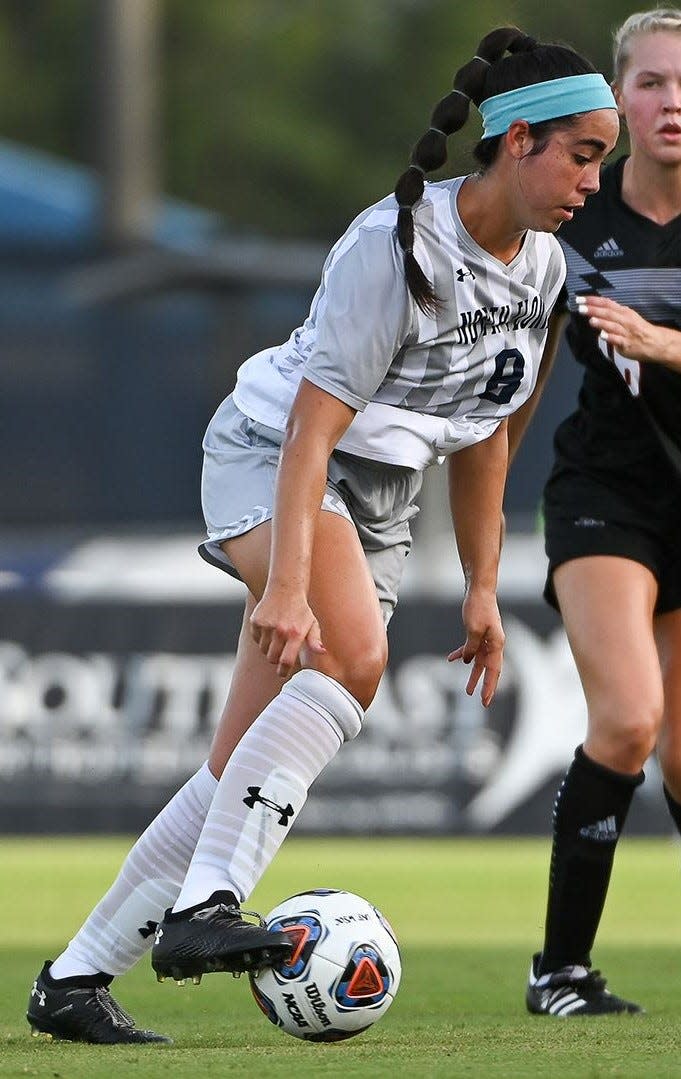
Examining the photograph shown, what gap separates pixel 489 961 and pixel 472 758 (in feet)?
13.8

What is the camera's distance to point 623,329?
4609 mm

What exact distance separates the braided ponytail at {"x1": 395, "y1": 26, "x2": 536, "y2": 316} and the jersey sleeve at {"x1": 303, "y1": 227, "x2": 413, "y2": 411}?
0.09 feet

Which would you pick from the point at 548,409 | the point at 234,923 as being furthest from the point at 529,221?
the point at 548,409

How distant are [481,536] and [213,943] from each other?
1174 mm

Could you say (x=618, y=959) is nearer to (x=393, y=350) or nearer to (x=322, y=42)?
(x=393, y=350)

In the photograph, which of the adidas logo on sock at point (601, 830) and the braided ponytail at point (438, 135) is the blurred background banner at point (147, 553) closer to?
the braided ponytail at point (438, 135)

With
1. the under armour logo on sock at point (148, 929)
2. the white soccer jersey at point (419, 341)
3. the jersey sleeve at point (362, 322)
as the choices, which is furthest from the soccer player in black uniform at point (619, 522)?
the under armour logo on sock at point (148, 929)

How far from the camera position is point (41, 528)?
13547 millimetres

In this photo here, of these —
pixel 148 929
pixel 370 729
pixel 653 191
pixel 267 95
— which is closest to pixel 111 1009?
pixel 148 929

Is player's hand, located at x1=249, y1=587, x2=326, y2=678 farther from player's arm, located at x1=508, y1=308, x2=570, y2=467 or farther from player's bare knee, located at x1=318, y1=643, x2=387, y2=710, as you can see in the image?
player's arm, located at x1=508, y1=308, x2=570, y2=467

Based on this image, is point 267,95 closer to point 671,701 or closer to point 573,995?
point 671,701

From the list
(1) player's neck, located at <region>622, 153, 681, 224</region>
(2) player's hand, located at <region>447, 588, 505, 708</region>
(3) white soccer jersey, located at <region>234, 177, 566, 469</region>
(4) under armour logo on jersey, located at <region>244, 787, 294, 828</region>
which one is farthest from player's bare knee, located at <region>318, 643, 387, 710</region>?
(1) player's neck, located at <region>622, 153, 681, 224</region>

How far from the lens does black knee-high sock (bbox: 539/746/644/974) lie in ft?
16.5

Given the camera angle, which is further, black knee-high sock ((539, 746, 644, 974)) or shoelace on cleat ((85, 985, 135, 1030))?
black knee-high sock ((539, 746, 644, 974))
